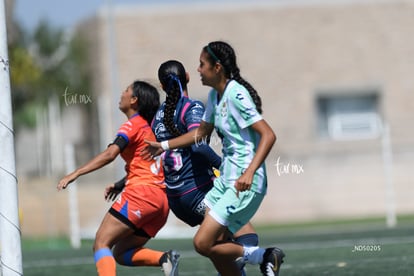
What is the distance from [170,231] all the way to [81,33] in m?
16.4

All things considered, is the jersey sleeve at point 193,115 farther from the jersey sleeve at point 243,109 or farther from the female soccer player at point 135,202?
the jersey sleeve at point 243,109

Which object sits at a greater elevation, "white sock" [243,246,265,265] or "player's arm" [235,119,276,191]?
"player's arm" [235,119,276,191]

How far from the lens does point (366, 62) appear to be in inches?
1452

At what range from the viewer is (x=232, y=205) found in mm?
7746

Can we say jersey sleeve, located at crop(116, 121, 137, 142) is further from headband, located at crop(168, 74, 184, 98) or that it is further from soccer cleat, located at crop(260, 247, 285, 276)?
soccer cleat, located at crop(260, 247, 285, 276)

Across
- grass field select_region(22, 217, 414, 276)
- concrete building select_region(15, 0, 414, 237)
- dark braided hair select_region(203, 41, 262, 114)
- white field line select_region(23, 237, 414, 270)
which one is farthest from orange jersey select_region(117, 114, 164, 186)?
concrete building select_region(15, 0, 414, 237)

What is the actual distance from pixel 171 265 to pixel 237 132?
1587 millimetres

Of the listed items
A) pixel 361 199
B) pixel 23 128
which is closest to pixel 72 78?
pixel 23 128

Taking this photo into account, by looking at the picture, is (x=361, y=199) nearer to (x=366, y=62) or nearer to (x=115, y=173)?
(x=115, y=173)

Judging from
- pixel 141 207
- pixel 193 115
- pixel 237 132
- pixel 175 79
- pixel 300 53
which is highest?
pixel 300 53

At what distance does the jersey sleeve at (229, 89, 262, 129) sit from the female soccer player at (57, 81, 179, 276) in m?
1.20

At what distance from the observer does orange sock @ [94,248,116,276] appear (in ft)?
27.9

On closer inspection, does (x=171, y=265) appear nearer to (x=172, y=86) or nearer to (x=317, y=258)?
(x=172, y=86)

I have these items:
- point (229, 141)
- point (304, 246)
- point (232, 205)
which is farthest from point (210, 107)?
point (304, 246)
